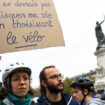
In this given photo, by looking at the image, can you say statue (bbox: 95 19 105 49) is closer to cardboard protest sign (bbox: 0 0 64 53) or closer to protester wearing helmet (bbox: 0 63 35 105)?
cardboard protest sign (bbox: 0 0 64 53)

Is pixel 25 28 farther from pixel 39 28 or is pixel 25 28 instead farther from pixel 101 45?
pixel 101 45

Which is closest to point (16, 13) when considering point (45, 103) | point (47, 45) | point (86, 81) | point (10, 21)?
point (10, 21)

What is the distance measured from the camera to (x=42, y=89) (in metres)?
4.60

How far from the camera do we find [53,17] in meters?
6.57

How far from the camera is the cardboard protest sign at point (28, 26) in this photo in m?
5.95

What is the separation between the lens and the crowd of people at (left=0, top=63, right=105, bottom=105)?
12.2 ft

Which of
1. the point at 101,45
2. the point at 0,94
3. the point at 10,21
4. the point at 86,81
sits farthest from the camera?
the point at 101,45

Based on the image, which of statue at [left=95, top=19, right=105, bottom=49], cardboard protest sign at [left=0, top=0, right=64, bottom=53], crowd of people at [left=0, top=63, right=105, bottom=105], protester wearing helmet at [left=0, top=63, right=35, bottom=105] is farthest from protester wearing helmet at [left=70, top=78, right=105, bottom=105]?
statue at [left=95, top=19, right=105, bottom=49]

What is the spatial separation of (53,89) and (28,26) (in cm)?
199

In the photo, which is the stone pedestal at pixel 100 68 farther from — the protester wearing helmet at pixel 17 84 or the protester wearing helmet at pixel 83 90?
the protester wearing helmet at pixel 17 84

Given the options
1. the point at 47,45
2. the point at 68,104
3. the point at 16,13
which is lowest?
the point at 68,104

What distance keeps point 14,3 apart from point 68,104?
2365 millimetres

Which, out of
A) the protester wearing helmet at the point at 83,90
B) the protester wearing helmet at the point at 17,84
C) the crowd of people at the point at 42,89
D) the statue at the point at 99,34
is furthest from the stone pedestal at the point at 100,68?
the protester wearing helmet at the point at 17,84

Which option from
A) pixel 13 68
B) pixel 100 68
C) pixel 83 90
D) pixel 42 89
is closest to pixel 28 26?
pixel 83 90
